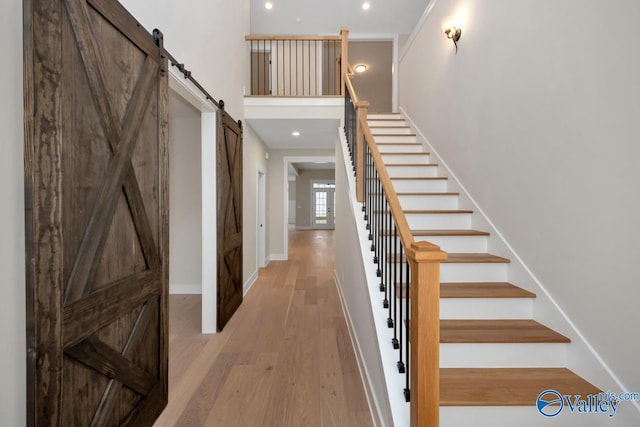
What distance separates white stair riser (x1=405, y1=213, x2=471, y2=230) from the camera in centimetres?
277

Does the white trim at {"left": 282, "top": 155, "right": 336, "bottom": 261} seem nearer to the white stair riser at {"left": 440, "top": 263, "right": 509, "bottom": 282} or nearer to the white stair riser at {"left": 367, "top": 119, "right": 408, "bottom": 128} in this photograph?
the white stair riser at {"left": 367, "top": 119, "right": 408, "bottom": 128}

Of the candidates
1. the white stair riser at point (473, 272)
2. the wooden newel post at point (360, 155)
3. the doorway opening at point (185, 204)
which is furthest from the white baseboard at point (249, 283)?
the white stair riser at point (473, 272)

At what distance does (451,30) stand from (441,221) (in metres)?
2.28

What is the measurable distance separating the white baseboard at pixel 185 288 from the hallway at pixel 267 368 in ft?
1.29

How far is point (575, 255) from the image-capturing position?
66.6 inches

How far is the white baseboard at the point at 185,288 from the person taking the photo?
435 cm

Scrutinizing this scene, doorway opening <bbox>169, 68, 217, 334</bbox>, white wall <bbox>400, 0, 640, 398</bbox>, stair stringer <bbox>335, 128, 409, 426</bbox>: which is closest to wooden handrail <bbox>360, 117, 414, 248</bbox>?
stair stringer <bbox>335, 128, 409, 426</bbox>

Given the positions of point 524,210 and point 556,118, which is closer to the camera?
point 556,118

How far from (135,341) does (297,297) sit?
2.57 m

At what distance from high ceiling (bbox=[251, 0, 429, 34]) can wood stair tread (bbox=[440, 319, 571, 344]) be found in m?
6.34

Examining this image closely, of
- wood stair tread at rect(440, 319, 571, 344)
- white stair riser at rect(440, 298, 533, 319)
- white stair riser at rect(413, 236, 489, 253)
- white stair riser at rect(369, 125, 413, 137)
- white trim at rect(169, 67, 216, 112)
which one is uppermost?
white stair riser at rect(369, 125, 413, 137)

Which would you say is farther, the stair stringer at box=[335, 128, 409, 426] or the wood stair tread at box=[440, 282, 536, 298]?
the wood stair tread at box=[440, 282, 536, 298]

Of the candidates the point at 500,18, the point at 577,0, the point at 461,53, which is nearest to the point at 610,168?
the point at 577,0

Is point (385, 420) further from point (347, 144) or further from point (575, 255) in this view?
point (347, 144)
